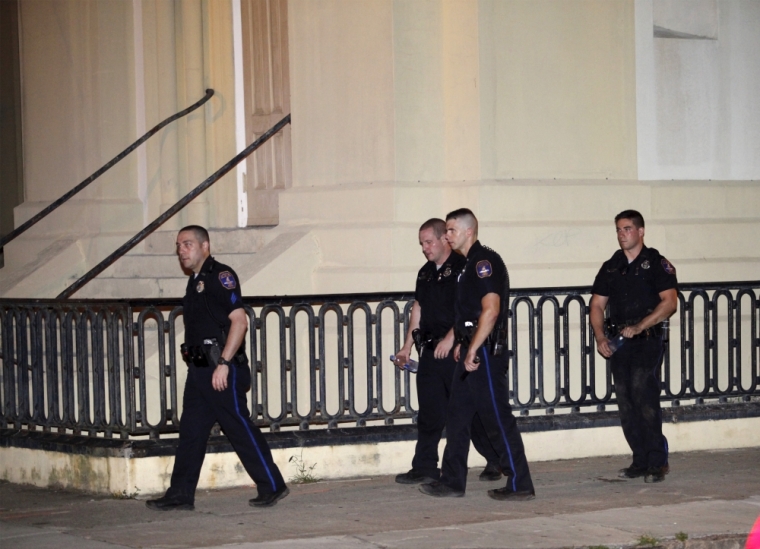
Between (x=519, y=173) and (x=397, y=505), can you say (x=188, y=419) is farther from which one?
(x=519, y=173)

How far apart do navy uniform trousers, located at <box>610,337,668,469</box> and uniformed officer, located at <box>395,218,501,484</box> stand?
3.38 ft

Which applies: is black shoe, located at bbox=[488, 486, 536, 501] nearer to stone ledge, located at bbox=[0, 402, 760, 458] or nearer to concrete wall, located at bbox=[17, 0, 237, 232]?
stone ledge, located at bbox=[0, 402, 760, 458]

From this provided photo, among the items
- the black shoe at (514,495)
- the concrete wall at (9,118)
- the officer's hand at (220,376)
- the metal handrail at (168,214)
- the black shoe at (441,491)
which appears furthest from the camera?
the concrete wall at (9,118)

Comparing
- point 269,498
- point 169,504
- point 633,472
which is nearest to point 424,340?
point 269,498

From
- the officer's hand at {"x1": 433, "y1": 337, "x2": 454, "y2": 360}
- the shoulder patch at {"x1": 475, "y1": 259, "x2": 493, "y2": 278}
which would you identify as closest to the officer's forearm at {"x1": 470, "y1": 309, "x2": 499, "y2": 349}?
the shoulder patch at {"x1": 475, "y1": 259, "x2": 493, "y2": 278}

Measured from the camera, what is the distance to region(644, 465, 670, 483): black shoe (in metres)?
9.56

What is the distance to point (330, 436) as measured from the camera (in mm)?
10062

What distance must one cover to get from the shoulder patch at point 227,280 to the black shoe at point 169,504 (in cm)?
145

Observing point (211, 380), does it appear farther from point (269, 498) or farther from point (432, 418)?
point (432, 418)

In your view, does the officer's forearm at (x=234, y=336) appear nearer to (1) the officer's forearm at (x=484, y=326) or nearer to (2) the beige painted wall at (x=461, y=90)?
(1) the officer's forearm at (x=484, y=326)

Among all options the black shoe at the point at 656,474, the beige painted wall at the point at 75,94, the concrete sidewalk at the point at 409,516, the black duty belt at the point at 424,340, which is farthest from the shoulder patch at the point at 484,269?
the beige painted wall at the point at 75,94

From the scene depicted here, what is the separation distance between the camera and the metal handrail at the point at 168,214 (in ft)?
38.2

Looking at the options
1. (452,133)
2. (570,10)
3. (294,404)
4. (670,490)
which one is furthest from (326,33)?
(670,490)

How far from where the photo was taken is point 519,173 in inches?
452
